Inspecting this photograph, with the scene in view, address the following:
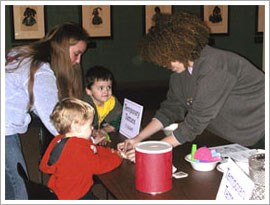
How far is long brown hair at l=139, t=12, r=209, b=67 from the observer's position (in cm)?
174

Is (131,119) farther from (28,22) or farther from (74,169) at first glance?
(28,22)

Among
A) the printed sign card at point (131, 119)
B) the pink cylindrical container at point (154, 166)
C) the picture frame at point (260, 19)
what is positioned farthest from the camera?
the picture frame at point (260, 19)

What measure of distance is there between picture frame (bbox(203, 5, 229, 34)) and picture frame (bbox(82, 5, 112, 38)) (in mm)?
1189

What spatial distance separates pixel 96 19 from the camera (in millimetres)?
5129

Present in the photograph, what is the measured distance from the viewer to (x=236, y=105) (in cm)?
192

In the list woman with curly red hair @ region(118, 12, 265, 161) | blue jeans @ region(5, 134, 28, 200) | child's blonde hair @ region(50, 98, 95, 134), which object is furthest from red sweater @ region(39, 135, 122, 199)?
blue jeans @ region(5, 134, 28, 200)

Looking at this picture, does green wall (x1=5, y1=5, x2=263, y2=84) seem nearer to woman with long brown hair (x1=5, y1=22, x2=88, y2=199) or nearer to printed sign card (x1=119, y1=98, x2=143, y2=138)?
printed sign card (x1=119, y1=98, x2=143, y2=138)

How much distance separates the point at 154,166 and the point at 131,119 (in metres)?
0.79

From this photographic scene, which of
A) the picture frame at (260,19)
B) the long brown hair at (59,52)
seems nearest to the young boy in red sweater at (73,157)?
the long brown hair at (59,52)

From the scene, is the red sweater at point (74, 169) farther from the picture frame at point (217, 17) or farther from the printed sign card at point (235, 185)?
the picture frame at point (217, 17)

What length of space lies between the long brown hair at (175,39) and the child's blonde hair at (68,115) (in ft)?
1.07

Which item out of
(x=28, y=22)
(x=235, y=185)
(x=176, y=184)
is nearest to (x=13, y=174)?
(x=176, y=184)

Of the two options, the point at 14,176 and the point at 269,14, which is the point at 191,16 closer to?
the point at 269,14

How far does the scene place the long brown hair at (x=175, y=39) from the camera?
1.74 metres
